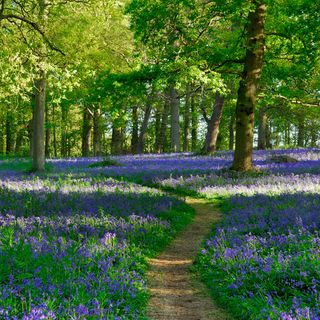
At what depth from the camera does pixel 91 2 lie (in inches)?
672

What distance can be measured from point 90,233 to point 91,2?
12.1 metres

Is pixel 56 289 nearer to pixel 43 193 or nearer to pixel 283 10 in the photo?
pixel 43 193

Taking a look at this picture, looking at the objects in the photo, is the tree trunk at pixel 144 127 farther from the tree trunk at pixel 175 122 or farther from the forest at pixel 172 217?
the forest at pixel 172 217

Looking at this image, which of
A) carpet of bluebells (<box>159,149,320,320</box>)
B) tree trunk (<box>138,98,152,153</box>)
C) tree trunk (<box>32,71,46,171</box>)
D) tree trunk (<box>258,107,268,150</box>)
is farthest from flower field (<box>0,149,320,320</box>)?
tree trunk (<box>138,98,152,153</box>)

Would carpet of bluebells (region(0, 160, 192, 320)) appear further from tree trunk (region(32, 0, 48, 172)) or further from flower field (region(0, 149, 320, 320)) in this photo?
tree trunk (region(32, 0, 48, 172))

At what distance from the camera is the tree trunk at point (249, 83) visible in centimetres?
1531

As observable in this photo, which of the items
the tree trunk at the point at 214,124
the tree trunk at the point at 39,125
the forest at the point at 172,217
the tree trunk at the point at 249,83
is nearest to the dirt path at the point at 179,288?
the forest at the point at 172,217

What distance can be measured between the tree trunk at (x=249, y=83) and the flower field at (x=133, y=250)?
3.22 meters

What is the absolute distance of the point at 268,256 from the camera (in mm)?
5926

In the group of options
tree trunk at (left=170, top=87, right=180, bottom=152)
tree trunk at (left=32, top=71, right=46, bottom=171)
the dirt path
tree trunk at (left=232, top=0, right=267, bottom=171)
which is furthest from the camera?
tree trunk at (left=170, top=87, right=180, bottom=152)

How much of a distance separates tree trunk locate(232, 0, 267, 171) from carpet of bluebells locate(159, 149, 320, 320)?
385 cm

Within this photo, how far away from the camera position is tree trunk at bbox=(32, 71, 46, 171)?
1819 centimetres

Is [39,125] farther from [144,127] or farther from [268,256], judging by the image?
[144,127]

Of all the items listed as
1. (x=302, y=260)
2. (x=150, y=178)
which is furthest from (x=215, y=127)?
(x=302, y=260)
